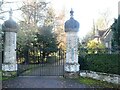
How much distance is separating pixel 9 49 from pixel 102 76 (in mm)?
5809

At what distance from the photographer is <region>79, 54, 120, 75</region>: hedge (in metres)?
12.9

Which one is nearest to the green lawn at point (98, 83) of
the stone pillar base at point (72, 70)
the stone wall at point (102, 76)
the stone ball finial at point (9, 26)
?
the stone wall at point (102, 76)

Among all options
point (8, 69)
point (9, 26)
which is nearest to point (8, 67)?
point (8, 69)

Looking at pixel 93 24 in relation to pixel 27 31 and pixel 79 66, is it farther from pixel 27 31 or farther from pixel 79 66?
pixel 79 66

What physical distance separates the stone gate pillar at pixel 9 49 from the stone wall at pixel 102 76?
4208 millimetres

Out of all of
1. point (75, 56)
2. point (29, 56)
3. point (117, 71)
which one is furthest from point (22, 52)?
point (117, 71)

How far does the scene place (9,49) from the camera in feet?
50.2

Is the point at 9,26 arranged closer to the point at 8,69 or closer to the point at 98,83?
the point at 8,69

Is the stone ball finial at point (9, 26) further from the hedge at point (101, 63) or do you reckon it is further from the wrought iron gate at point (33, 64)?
the hedge at point (101, 63)

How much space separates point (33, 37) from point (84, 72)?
31.3ft

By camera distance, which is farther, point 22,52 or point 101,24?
point 101,24

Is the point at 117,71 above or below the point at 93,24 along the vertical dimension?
below

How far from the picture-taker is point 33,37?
2350 centimetres

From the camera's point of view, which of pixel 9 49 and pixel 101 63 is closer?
pixel 101 63
